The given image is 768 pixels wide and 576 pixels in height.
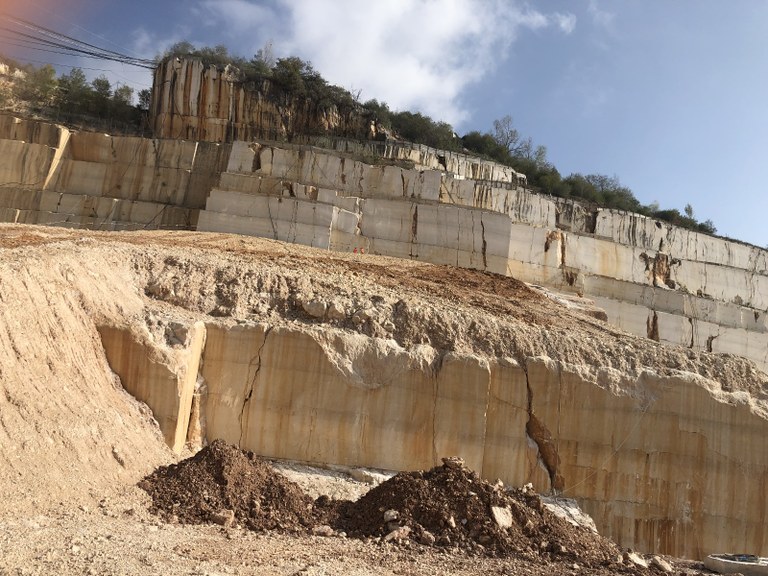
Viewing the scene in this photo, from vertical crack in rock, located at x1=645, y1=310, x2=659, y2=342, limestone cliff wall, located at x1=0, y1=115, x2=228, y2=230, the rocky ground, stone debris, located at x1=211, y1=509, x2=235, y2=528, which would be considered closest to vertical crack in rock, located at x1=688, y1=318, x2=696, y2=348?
vertical crack in rock, located at x1=645, y1=310, x2=659, y2=342

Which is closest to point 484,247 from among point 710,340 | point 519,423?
point 710,340

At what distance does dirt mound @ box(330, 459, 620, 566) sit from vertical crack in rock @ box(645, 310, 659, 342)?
18.5 meters

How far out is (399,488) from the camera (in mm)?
9047

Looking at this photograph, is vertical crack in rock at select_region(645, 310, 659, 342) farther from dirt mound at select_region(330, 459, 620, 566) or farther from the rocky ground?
dirt mound at select_region(330, 459, 620, 566)

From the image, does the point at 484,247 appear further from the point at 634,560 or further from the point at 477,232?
the point at 634,560

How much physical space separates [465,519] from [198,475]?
11.9 feet

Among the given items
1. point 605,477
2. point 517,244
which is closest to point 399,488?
point 605,477

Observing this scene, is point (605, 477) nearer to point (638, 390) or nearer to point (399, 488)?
point (638, 390)

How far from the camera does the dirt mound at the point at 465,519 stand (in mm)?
8414

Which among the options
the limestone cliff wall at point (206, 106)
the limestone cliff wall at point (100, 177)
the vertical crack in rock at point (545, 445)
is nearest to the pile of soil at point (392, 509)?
the vertical crack in rock at point (545, 445)

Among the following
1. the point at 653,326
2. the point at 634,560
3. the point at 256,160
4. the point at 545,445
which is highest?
the point at 256,160

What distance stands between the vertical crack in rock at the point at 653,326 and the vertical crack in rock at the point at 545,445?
50.5ft

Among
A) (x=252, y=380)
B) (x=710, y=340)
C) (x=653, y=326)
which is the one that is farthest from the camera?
(x=710, y=340)

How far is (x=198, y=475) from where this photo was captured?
8633 mm
